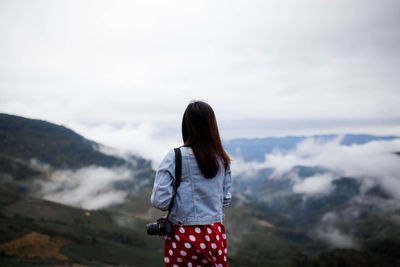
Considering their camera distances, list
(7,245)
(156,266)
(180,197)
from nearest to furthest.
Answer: (180,197), (7,245), (156,266)

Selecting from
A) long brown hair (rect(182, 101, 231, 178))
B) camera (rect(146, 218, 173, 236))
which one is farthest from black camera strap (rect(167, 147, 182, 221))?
camera (rect(146, 218, 173, 236))

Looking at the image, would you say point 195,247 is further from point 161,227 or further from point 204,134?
point 204,134

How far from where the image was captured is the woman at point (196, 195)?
193 inches

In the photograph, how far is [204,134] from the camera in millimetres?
5152

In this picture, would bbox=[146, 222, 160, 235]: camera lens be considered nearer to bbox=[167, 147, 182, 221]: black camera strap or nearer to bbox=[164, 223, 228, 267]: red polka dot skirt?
bbox=[164, 223, 228, 267]: red polka dot skirt

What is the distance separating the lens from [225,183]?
5660 millimetres

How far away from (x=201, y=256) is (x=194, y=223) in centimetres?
56

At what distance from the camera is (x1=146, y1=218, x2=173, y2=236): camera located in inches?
194

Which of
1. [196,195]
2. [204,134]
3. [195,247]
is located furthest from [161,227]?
[204,134]

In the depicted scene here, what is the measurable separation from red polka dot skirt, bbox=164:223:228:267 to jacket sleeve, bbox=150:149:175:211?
1.99 feet

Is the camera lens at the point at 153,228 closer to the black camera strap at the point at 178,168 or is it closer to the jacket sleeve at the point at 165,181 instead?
the jacket sleeve at the point at 165,181

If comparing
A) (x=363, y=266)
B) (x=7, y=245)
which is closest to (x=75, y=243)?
(x=7, y=245)

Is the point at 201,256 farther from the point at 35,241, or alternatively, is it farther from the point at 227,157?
the point at 35,241

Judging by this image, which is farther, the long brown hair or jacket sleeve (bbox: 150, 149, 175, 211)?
the long brown hair
